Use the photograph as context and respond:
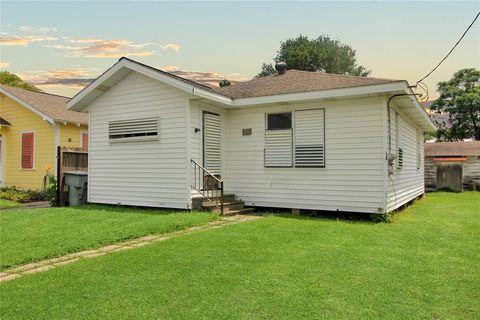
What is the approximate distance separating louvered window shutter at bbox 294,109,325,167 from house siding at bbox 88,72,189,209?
284 cm

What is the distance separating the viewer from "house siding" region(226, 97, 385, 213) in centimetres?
873

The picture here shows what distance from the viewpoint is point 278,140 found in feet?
32.6

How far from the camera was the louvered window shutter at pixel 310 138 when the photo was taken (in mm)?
9398

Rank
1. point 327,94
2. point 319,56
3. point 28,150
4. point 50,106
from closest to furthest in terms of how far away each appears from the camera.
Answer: point 327,94
point 28,150
point 50,106
point 319,56

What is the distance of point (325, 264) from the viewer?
4809 millimetres

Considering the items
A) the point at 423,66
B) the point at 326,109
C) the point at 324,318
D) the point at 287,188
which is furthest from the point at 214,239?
the point at 423,66

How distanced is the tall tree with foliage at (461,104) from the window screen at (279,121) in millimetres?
28508

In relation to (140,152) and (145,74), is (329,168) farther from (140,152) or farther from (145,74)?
(145,74)

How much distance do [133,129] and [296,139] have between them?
4.44 m

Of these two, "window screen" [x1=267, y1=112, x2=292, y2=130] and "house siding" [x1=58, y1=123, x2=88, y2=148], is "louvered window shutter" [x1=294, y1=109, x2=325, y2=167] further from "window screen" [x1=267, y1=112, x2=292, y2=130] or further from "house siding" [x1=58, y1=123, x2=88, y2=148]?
"house siding" [x1=58, y1=123, x2=88, y2=148]

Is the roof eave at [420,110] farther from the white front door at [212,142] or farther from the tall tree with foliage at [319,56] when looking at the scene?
the tall tree with foliage at [319,56]

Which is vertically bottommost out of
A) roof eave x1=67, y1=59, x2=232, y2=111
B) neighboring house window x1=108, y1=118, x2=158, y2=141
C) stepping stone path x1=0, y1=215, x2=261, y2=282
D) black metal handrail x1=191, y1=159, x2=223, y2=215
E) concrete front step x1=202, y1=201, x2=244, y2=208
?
stepping stone path x1=0, y1=215, x2=261, y2=282

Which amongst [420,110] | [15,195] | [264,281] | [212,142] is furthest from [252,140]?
[15,195]

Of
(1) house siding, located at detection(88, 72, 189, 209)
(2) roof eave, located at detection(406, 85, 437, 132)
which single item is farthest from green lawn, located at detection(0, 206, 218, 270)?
(2) roof eave, located at detection(406, 85, 437, 132)
